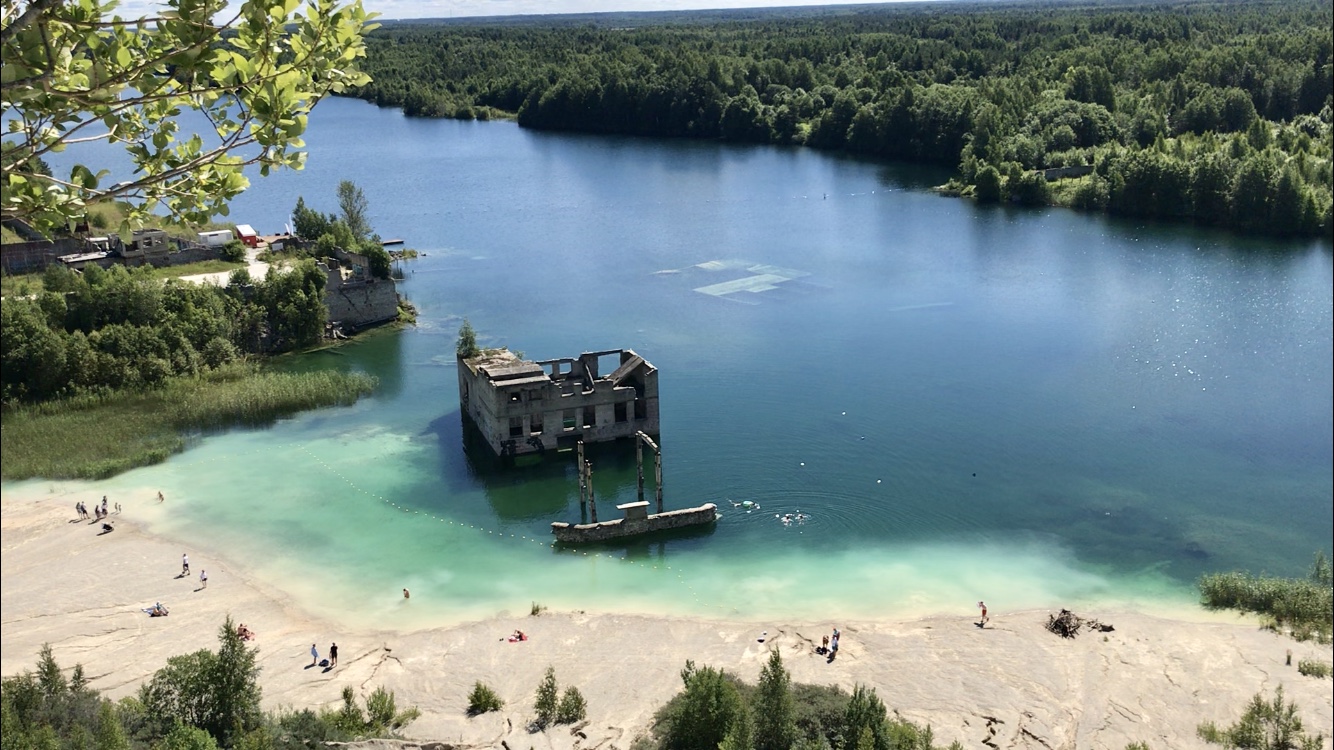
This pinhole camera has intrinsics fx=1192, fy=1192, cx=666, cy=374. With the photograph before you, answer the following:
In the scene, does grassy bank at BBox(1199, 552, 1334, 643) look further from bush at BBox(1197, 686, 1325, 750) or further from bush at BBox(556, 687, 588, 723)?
bush at BBox(556, 687, 588, 723)

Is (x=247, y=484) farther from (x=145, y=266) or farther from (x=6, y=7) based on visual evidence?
(x=6, y=7)

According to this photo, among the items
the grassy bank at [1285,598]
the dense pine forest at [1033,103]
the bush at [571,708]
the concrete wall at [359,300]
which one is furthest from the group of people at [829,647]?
the dense pine forest at [1033,103]

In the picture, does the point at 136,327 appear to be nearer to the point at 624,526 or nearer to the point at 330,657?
the point at 624,526

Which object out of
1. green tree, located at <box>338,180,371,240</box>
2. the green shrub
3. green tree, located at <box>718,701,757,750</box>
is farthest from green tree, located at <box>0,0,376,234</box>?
green tree, located at <box>338,180,371,240</box>

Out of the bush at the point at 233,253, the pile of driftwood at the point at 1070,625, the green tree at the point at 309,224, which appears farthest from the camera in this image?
the green tree at the point at 309,224

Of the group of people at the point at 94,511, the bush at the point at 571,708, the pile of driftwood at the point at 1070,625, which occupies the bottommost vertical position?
the pile of driftwood at the point at 1070,625

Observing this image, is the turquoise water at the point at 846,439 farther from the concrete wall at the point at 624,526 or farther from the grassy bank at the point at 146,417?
the grassy bank at the point at 146,417

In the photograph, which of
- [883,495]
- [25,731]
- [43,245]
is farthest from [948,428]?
[43,245]

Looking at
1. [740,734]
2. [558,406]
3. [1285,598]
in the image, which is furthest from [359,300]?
[1285,598]
